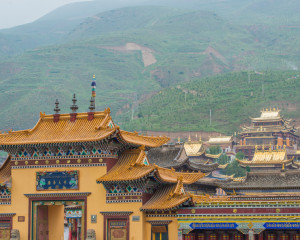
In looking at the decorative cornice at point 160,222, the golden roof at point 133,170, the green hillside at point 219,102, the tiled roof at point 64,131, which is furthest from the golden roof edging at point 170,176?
the green hillside at point 219,102

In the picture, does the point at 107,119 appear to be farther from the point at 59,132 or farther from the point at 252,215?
the point at 252,215

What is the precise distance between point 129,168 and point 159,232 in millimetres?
3067

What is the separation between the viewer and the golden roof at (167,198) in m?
30.5

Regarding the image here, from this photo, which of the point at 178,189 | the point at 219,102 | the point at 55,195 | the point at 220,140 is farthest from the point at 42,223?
the point at 219,102

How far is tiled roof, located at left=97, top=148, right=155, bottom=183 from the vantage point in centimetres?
3072

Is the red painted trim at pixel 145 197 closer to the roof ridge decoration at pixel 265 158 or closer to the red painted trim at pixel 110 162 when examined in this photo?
the red painted trim at pixel 110 162

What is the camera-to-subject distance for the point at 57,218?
35.2 m

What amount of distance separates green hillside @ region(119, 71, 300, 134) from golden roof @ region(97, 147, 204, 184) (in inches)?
4497

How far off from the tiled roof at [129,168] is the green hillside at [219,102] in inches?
4502

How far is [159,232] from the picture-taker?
31516 mm

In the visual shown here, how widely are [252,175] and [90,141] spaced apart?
17.1m

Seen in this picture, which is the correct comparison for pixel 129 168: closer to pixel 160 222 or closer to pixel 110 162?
pixel 110 162

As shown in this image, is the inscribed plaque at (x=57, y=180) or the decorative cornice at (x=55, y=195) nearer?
the decorative cornice at (x=55, y=195)

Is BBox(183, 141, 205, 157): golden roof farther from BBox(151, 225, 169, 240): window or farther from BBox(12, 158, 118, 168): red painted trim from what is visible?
BBox(151, 225, 169, 240): window
